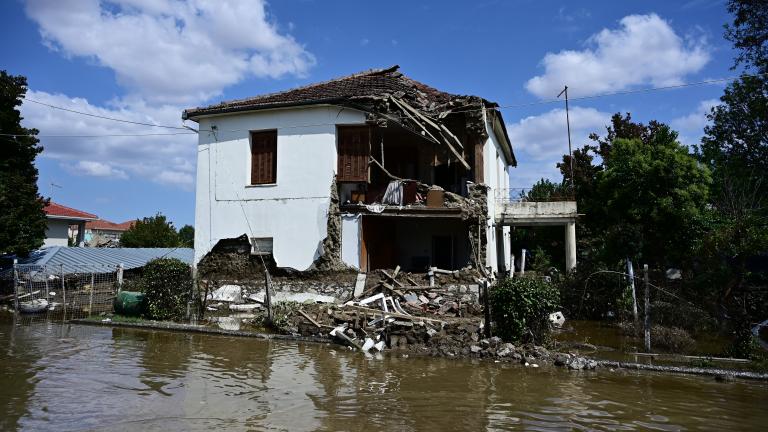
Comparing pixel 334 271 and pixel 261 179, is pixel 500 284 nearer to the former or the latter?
pixel 334 271

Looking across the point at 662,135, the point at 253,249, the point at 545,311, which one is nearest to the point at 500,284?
the point at 545,311

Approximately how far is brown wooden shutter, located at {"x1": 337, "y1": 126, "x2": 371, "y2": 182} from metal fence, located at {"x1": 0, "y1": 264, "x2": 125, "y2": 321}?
922cm

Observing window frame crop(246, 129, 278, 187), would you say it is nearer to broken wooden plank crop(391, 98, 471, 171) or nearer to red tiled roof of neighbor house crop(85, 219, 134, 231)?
broken wooden plank crop(391, 98, 471, 171)

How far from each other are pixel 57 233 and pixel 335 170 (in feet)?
73.0

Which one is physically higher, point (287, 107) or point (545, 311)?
point (287, 107)

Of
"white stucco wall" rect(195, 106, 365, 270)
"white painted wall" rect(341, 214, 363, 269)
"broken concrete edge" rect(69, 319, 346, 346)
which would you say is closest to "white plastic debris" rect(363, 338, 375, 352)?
"broken concrete edge" rect(69, 319, 346, 346)

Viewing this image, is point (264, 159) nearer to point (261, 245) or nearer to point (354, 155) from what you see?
point (261, 245)

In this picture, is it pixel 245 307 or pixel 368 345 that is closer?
pixel 368 345

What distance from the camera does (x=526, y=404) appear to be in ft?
26.8

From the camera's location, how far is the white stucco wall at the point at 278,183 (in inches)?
751

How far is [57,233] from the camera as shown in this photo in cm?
3122

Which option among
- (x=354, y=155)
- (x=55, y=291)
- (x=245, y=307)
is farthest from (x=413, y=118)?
(x=55, y=291)

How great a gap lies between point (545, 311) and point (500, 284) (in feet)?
4.02

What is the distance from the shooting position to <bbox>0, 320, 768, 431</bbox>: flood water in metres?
7.14
